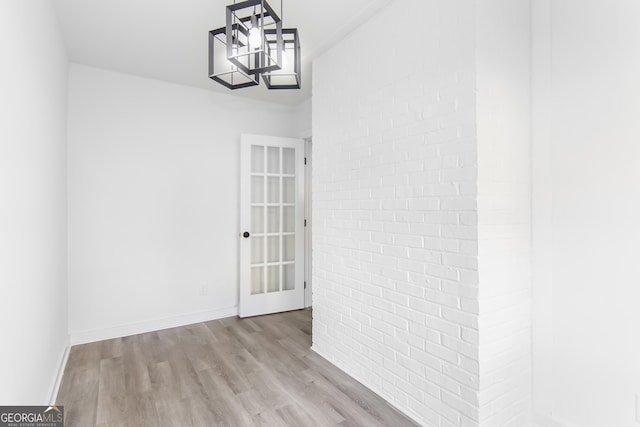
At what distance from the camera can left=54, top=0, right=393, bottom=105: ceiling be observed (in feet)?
7.33

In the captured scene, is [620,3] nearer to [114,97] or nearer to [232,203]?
[232,203]

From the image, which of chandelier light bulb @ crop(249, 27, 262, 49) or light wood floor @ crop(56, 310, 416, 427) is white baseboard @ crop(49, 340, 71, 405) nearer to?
light wood floor @ crop(56, 310, 416, 427)

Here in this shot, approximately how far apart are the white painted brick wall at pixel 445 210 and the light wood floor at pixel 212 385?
338 millimetres

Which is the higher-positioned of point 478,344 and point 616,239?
point 616,239

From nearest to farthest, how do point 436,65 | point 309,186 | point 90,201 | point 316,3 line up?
point 436,65 < point 316,3 < point 90,201 < point 309,186

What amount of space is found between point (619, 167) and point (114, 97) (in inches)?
156

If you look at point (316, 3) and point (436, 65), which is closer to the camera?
point (436, 65)

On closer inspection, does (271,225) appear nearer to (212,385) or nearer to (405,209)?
(212,385)

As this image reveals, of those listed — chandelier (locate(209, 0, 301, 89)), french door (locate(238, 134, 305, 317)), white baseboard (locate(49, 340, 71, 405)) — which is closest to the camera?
chandelier (locate(209, 0, 301, 89))

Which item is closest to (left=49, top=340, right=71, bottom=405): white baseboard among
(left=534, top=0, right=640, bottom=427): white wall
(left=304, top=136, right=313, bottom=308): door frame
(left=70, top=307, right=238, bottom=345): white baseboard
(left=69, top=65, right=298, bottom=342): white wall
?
(left=70, top=307, right=238, bottom=345): white baseboard

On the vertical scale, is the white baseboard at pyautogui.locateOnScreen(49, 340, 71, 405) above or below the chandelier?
below

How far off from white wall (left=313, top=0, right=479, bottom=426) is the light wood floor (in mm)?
256

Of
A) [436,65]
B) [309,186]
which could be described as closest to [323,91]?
[436,65]

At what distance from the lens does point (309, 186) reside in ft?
14.2
